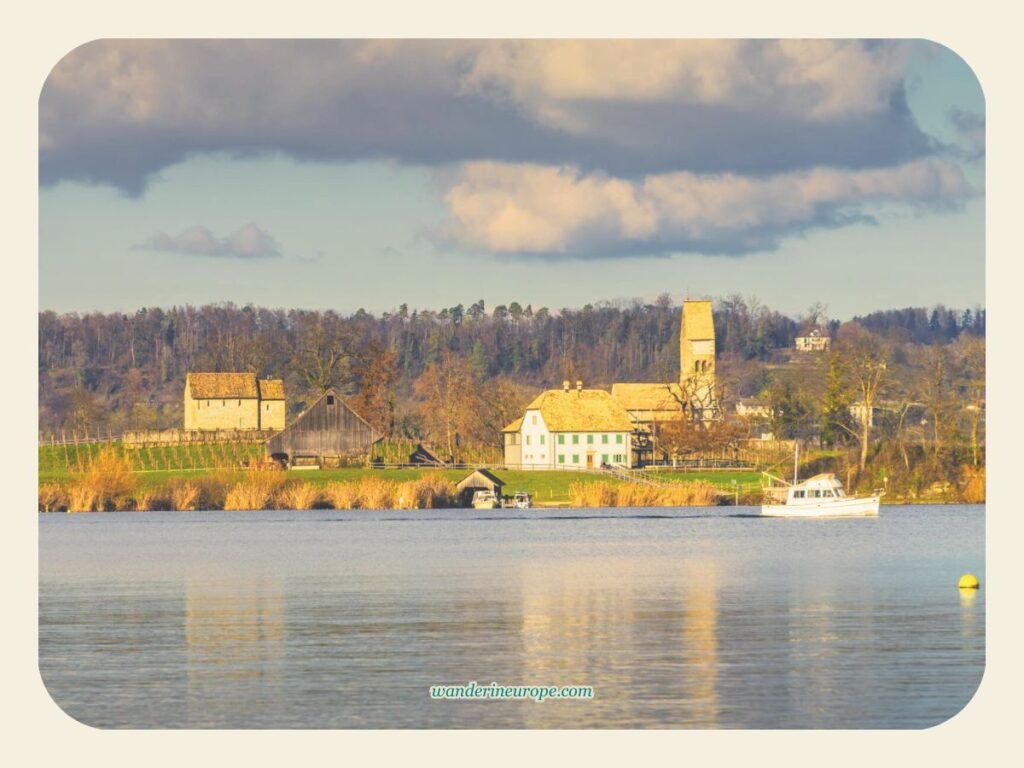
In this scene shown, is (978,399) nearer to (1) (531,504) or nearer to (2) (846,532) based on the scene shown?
→ (2) (846,532)

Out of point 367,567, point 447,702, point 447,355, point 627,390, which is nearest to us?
point 447,702

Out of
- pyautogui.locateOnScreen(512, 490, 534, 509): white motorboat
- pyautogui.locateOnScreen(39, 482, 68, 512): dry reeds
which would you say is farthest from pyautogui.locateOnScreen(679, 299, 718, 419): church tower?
pyautogui.locateOnScreen(39, 482, 68, 512): dry reeds

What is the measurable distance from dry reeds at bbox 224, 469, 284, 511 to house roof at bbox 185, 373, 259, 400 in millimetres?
38744

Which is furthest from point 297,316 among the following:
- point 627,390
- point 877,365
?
point 877,365

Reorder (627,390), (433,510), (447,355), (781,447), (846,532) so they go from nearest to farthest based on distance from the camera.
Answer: (846,532)
(433,510)
(781,447)
(627,390)
(447,355)

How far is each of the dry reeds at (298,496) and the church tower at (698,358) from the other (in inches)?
1302

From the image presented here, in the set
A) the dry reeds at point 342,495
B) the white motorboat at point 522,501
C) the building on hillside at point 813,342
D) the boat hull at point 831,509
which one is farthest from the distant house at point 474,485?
the building on hillside at point 813,342

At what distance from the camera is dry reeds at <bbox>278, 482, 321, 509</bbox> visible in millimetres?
85188

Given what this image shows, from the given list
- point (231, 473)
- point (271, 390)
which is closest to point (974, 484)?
point (231, 473)

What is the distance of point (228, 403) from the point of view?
420 ft

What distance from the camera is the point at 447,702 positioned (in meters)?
23.4

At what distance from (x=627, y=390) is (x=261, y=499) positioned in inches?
1670

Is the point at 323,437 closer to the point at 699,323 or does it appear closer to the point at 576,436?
the point at 576,436

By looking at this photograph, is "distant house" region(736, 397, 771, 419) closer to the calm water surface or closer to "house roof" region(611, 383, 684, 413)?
"house roof" region(611, 383, 684, 413)
